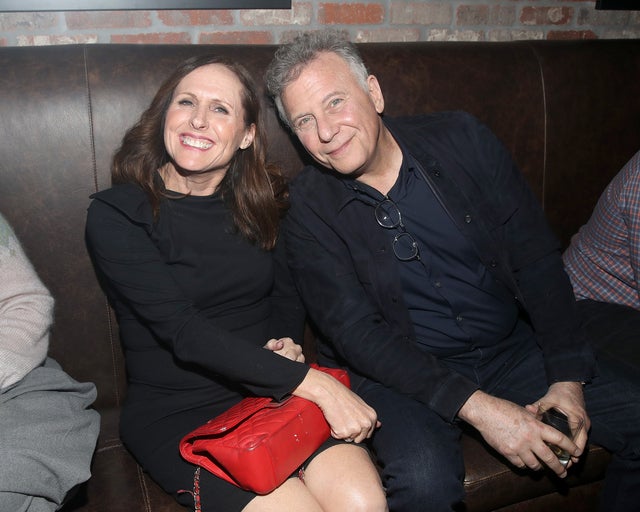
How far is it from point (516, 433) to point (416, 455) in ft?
0.79

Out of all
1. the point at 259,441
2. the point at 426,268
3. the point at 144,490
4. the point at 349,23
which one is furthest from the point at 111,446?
the point at 349,23

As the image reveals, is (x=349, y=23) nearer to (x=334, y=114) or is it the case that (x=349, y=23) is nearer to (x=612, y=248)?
(x=334, y=114)

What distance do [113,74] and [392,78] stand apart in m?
0.80

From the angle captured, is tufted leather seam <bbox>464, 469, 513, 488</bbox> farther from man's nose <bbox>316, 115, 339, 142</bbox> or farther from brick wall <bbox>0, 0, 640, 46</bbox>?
brick wall <bbox>0, 0, 640, 46</bbox>

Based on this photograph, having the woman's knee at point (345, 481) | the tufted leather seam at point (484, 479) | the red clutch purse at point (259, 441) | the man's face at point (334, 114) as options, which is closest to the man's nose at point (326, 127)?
the man's face at point (334, 114)

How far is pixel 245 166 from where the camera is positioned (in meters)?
1.74

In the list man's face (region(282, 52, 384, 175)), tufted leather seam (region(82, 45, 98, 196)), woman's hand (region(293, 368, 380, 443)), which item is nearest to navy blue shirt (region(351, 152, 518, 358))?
man's face (region(282, 52, 384, 175))

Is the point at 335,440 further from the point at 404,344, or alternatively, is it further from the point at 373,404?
the point at 404,344

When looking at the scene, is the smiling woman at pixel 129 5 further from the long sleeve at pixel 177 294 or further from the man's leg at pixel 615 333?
the man's leg at pixel 615 333

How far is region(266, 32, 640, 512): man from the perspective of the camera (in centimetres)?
160

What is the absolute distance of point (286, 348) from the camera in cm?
164

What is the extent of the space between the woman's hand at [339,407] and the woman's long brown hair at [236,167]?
42 centimetres

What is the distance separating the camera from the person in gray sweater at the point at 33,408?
1.29 m

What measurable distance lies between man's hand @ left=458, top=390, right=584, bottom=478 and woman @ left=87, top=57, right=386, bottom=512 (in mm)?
256
